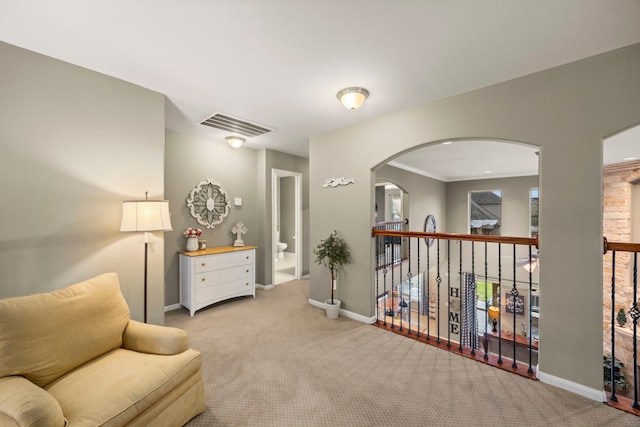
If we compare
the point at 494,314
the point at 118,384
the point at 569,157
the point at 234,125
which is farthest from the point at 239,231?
the point at 494,314

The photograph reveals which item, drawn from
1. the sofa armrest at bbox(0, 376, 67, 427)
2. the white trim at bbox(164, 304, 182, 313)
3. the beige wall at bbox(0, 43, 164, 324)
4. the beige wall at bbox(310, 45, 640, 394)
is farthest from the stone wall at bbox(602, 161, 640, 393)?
the beige wall at bbox(0, 43, 164, 324)

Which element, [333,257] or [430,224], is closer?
[333,257]

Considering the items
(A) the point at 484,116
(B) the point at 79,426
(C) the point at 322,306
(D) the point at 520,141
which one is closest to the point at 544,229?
(D) the point at 520,141

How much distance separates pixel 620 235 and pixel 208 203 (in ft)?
23.7

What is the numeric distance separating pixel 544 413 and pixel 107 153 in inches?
156

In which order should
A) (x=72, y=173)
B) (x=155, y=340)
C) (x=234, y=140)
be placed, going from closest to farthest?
(x=155, y=340) < (x=72, y=173) < (x=234, y=140)

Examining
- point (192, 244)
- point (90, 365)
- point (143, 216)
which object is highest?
point (143, 216)

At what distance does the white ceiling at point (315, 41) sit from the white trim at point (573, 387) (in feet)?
8.17

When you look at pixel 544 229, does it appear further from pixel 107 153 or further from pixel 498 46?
pixel 107 153

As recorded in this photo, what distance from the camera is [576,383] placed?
193 cm

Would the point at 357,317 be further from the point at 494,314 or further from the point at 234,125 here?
the point at 494,314

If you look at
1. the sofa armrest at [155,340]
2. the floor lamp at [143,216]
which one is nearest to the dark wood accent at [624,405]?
the sofa armrest at [155,340]

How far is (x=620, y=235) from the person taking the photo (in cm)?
457

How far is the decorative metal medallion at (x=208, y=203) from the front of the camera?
379 centimetres
